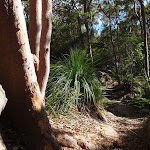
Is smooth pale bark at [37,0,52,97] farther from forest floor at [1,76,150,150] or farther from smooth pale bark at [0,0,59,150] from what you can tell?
forest floor at [1,76,150,150]

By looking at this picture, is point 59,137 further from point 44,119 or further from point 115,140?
point 115,140

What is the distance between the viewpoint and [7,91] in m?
2.12

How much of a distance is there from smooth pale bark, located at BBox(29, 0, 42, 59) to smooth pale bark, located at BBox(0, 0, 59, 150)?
642 millimetres

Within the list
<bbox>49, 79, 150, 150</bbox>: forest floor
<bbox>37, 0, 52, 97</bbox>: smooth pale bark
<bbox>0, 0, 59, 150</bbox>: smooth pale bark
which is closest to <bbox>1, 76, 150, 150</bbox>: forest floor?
<bbox>49, 79, 150, 150</bbox>: forest floor

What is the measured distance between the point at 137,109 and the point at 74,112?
148 inches

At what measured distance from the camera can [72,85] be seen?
189 inches

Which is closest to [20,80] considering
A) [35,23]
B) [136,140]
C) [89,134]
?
[35,23]

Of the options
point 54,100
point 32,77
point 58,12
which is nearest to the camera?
point 32,77

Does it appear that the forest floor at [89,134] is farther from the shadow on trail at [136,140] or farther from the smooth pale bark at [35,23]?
the smooth pale bark at [35,23]

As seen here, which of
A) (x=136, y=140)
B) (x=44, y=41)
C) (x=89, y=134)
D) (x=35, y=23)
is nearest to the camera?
(x=35, y=23)

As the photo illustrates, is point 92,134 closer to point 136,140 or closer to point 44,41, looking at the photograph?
point 136,140

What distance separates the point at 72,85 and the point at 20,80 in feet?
9.24

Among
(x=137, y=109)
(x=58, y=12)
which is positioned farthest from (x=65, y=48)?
(x=137, y=109)

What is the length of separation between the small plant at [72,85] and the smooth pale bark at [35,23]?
1.46 metres
